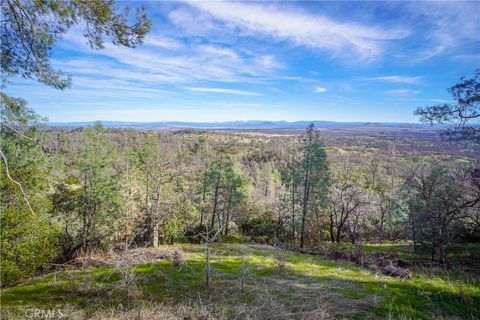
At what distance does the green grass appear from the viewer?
643 centimetres

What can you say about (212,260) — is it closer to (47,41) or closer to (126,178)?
(47,41)

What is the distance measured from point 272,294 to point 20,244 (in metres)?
10.9

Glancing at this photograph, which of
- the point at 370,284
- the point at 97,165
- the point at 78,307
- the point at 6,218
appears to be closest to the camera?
the point at 78,307

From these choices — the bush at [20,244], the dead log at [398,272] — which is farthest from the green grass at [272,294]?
the bush at [20,244]

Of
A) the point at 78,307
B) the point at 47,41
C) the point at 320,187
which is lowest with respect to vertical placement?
the point at 320,187

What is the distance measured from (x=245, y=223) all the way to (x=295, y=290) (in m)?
32.6

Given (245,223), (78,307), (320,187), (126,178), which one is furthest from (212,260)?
(245,223)

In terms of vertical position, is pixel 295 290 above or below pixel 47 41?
below

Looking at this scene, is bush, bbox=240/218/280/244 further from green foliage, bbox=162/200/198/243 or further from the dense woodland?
green foliage, bbox=162/200/198/243

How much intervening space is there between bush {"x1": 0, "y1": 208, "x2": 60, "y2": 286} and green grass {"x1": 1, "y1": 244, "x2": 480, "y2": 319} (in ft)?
6.05

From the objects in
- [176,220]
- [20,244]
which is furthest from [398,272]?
[176,220]

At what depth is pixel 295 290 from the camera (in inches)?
332

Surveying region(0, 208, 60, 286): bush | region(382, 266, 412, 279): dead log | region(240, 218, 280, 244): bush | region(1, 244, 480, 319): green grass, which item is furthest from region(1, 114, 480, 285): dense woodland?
region(382, 266, 412, 279): dead log

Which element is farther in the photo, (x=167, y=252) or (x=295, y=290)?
(x=167, y=252)
